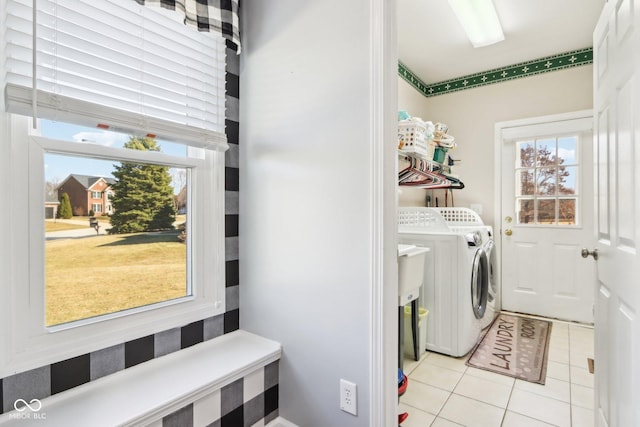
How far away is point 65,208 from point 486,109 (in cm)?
381

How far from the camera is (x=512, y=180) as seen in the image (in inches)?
138

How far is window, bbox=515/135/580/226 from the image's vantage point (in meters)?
3.24

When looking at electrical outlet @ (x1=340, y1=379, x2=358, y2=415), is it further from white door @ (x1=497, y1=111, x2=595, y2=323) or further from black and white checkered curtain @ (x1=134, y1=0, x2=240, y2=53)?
white door @ (x1=497, y1=111, x2=595, y2=323)

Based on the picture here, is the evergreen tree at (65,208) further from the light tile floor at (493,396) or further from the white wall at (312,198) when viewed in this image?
the light tile floor at (493,396)

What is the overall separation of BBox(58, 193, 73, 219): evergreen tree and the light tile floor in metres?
1.86

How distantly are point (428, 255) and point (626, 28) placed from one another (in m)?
1.74

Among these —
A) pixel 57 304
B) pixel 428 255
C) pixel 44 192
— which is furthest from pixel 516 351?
pixel 44 192

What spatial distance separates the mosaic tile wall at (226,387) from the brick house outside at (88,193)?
519 millimetres

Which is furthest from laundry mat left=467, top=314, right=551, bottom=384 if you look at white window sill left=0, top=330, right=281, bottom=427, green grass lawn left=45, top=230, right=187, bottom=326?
green grass lawn left=45, top=230, right=187, bottom=326

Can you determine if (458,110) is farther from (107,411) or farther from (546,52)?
(107,411)

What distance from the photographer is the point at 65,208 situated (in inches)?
47.6

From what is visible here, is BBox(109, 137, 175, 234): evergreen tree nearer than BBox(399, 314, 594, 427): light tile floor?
Yes

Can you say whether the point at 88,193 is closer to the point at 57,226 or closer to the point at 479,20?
the point at 57,226

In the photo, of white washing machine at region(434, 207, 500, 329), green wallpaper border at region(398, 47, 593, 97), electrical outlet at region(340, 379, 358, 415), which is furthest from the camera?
green wallpaper border at region(398, 47, 593, 97)
